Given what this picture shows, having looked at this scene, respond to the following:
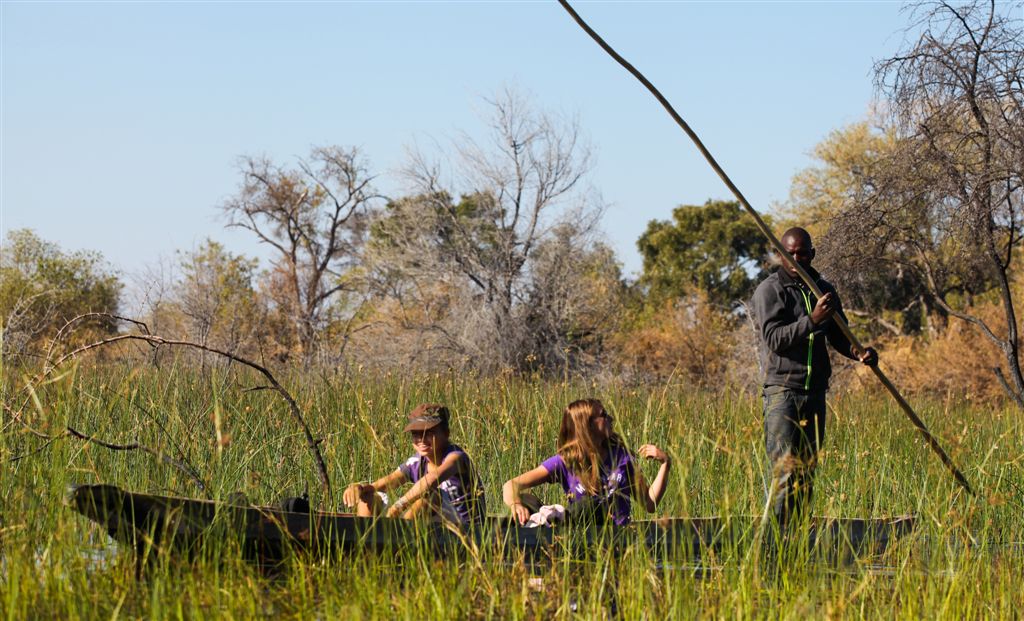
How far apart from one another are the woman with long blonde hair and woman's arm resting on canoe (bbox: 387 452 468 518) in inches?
13.0

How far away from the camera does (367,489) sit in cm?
544

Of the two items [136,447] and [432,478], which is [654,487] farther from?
[136,447]

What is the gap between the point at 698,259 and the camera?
4000 centimetres

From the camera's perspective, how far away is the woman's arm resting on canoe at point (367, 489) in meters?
5.29

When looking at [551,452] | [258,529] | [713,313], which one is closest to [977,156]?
[551,452]

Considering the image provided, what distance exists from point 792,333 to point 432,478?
2.13 metres

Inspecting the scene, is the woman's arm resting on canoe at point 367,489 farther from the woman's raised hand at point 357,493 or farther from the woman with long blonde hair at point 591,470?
the woman with long blonde hair at point 591,470

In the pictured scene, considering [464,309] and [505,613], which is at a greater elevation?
[464,309]

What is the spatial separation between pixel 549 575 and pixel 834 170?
35081 millimetres

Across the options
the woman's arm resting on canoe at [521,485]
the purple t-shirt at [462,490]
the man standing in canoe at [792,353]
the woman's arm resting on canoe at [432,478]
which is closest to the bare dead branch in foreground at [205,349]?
the woman's arm resting on canoe at [432,478]

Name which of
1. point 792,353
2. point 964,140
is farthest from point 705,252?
point 792,353

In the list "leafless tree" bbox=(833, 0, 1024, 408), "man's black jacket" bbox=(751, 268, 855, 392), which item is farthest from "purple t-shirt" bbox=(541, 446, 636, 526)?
"leafless tree" bbox=(833, 0, 1024, 408)

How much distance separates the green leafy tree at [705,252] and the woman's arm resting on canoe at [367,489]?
3270 cm

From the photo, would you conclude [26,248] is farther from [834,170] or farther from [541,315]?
[834,170]
